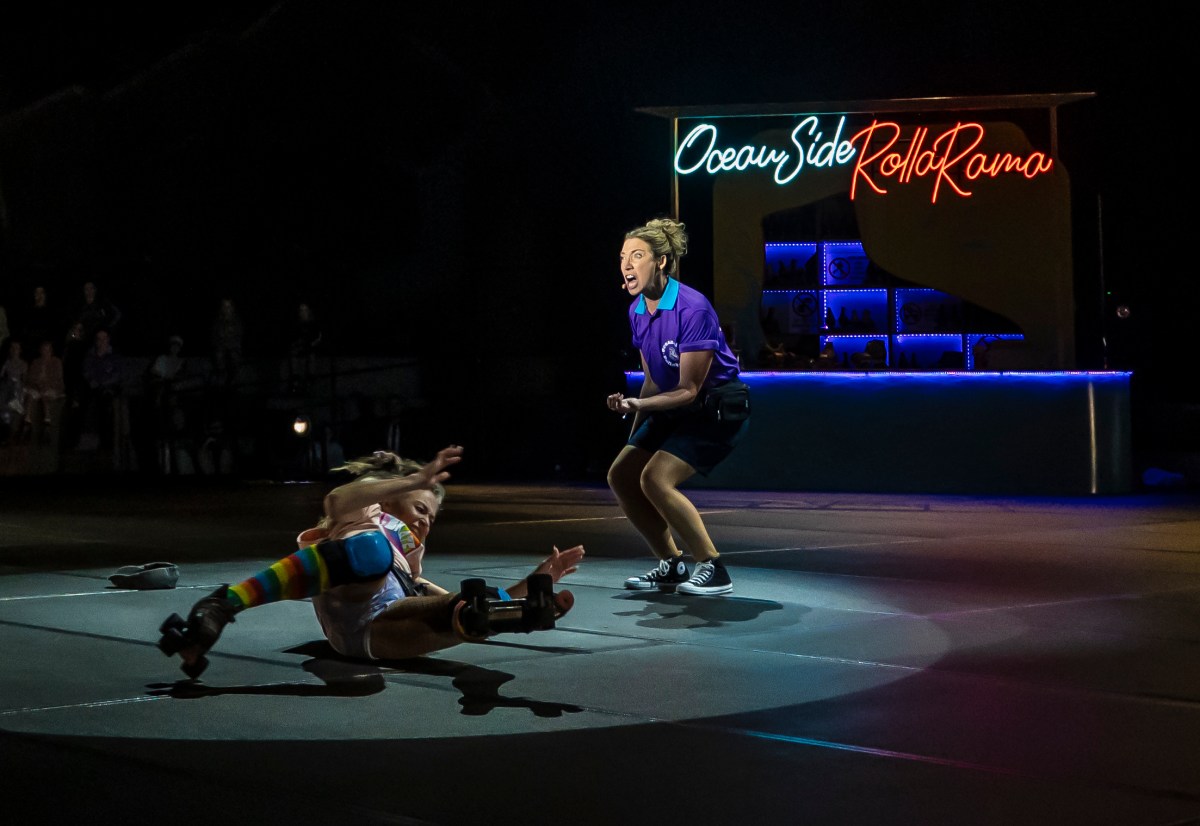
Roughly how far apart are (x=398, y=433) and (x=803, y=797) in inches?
712

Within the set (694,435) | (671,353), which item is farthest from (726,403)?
(671,353)

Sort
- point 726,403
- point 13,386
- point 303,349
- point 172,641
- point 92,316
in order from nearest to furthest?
point 172,641 → point 726,403 → point 13,386 → point 92,316 → point 303,349

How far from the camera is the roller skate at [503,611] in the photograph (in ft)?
16.7

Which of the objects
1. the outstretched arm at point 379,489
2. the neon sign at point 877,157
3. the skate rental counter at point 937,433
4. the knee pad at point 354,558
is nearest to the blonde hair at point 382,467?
the outstretched arm at point 379,489

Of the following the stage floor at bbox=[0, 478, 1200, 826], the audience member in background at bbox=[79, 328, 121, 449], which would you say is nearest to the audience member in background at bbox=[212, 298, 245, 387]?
the audience member in background at bbox=[79, 328, 121, 449]

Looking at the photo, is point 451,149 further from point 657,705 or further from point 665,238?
point 657,705

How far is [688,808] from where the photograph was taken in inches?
149

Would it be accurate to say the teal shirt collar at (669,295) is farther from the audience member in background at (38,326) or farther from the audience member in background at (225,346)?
the audience member in background at (38,326)

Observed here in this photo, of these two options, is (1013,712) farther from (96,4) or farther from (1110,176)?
(96,4)

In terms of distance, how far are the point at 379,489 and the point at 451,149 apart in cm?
2356

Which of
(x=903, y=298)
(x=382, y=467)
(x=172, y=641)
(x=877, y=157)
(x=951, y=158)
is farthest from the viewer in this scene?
(x=903, y=298)

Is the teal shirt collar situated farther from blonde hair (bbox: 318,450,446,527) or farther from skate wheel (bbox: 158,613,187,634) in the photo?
skate wheel (bbox: 158,613,187,634)

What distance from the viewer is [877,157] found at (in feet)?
61.3

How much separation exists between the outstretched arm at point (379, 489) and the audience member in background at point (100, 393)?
15.8 metres
